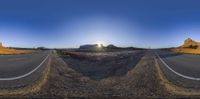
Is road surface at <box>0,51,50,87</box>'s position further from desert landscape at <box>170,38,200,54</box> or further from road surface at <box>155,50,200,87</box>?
desert landscape at <box>170,38,200,54</box>

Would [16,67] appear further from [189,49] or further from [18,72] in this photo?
[189,49]

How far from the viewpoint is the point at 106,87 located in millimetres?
13633

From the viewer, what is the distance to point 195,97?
1073 centimetres

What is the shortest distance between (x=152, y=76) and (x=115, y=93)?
3.89m

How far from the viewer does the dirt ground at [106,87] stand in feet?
38.5

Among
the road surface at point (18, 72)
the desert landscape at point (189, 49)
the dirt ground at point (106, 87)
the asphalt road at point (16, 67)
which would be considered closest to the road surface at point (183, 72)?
the dirt ground at point (106, 87)

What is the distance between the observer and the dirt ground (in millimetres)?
11735

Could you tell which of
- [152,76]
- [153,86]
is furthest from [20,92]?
[152,76]

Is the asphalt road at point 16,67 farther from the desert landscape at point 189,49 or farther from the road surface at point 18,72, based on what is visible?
the desert landscape at point 189,49

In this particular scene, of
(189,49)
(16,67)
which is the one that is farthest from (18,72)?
(189,49)

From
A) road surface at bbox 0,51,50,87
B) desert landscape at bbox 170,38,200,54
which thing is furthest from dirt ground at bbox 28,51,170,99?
desert landscape at bbox 170,38,200,54

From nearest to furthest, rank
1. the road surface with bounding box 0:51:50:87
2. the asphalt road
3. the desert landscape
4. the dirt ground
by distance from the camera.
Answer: the dirt ground
the road surface with bounding box 0:51:50:87
the asphalt road
the desert landscape

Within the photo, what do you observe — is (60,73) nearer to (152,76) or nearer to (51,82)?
(51,82)

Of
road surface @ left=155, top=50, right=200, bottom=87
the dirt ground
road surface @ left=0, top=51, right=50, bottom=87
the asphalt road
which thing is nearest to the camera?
the dirt ground
